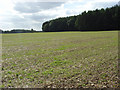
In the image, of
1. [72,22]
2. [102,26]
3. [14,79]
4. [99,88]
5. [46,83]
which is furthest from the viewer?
[72,22]

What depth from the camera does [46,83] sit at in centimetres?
514

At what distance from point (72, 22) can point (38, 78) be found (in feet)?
317

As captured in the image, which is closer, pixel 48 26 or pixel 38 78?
pixel 38 78

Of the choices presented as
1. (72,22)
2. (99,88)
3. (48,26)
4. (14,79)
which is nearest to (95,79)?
(99,88)

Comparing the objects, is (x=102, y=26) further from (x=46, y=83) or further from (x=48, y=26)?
(x=46, y=83)

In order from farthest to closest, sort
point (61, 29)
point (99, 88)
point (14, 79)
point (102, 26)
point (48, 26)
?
point (48, 26)
point (61, 29)
point (102, 26)
point (14, 79)
point (99, 88)

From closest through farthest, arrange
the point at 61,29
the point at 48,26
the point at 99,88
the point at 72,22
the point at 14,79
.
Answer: the point at 99,88 → the point at 14,79 → the point at 72,22 → the point at 61,29 → the point at 48,26

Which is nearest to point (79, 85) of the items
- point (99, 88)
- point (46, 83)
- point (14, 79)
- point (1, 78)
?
point (99, 88)

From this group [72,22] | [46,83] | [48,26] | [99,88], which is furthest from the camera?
[48,26]

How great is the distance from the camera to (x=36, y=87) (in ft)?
15.9

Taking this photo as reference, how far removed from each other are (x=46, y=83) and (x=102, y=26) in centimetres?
8097

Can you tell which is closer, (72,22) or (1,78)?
(1,78)

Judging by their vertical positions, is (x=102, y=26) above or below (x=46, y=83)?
above

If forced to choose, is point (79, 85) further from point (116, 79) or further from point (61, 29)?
point (61, 29)
